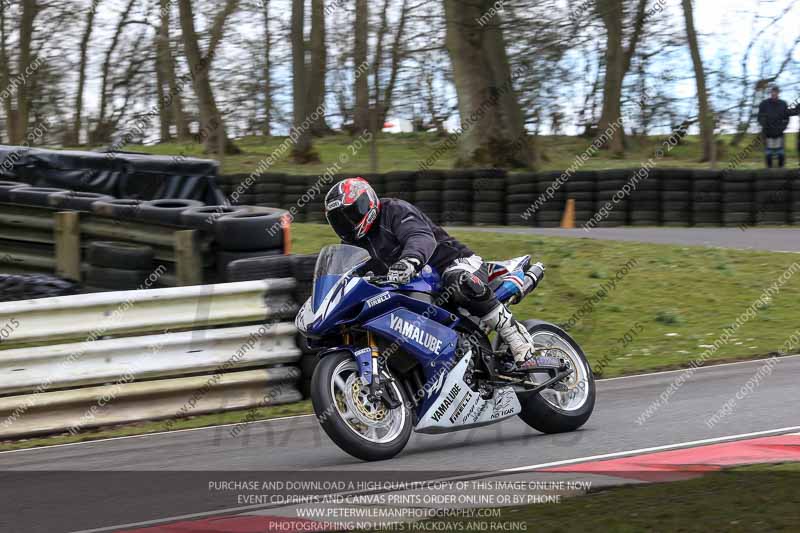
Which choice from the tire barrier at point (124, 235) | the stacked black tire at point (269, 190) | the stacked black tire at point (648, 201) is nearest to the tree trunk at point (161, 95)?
the stacked black tire at point (269, 190)

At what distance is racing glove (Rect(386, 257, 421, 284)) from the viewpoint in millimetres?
6133

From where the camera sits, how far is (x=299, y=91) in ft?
96.5

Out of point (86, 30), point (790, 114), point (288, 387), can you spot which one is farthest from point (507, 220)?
point (86, 30)

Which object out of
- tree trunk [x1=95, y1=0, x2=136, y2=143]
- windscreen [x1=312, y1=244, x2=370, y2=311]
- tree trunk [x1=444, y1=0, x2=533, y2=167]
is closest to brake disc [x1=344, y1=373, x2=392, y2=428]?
windscreen [x1=312, y1=244, x2=370, y2=311]

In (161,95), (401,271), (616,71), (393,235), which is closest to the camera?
(401,271)

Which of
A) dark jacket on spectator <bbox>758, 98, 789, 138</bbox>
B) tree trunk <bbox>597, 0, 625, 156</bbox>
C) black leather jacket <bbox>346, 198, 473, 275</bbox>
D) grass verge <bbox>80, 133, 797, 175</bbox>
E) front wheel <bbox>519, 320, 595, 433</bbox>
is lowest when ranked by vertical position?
front wheel <bbox>519, 320, 595, 433</bbox>

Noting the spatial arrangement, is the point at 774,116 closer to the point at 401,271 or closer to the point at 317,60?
the point at 317,60

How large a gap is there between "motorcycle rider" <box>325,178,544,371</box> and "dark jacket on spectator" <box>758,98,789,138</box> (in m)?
16.2

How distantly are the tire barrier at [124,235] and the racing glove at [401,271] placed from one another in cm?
347

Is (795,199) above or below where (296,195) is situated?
below

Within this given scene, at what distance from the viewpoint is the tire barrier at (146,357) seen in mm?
7754

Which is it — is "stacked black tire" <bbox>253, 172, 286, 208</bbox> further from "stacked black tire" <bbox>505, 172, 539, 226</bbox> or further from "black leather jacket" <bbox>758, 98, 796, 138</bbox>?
"black leather jacket" <bbox>758, 98, 796, 138</bbox>

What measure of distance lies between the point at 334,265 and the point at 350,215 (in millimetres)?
314

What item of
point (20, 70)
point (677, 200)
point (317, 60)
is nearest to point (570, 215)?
point (677, 200)
